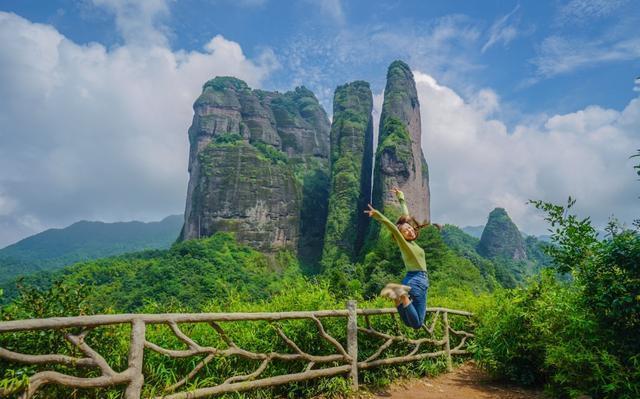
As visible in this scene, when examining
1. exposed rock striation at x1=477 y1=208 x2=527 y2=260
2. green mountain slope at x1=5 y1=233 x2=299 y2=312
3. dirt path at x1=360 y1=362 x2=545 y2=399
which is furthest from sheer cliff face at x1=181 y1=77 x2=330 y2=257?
dirt path at x1=360 y1=362 x2=545 y2=399

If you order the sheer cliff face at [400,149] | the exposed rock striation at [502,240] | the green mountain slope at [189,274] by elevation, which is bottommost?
the green mountain slope at [189,274]

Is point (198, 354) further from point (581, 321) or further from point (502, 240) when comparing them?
point (502, 240)

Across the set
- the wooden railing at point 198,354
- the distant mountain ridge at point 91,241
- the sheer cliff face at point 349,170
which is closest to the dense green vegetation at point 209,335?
the wooden railing at point 198,354

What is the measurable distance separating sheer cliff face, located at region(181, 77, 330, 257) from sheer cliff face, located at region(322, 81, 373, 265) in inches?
252

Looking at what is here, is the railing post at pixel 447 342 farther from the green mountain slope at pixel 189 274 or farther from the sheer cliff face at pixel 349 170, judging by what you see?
the sheer cliff face at pixel 349 170

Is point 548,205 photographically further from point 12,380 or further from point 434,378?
point 12,380

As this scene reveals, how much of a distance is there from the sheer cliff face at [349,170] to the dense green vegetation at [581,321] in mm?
49984

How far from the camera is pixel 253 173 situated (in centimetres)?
5931

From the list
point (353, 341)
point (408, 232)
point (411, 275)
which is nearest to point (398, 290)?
point (411, 275)

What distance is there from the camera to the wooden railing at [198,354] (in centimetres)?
262

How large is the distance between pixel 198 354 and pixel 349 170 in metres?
60.6

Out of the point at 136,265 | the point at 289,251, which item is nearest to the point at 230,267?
the point at 289,251

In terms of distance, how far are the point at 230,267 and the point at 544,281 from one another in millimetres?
47685

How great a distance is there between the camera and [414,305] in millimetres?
4305
